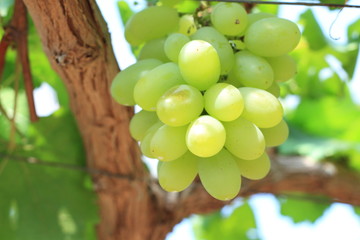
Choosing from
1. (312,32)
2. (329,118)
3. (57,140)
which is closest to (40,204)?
(57,140)

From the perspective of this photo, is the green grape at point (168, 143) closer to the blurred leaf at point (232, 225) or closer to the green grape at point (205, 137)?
the green grape at point (205, 137)

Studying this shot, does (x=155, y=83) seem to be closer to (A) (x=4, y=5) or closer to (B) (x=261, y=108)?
(B) (x=261, y=108)

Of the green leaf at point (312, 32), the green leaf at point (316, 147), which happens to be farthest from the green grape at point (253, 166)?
the green leaf at point (316, 147)

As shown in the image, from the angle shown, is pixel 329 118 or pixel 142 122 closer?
pixel 142 122

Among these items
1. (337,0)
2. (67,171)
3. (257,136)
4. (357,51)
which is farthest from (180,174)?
(357,51)

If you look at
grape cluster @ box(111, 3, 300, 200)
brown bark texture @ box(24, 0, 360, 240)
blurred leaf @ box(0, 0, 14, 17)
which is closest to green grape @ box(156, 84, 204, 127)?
grape cluster @ box(111, 3, 300, 200)

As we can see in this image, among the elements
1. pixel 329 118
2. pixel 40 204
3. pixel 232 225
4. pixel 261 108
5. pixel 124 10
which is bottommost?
pixel 232 225

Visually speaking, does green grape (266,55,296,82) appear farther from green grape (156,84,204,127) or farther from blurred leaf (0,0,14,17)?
blurred leaf (0,0,14,17)
